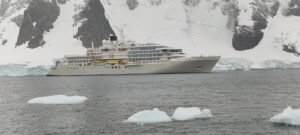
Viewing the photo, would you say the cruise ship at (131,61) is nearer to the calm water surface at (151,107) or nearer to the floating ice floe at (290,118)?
the calm water surface at (151,107)

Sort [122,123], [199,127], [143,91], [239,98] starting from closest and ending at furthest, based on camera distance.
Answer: [199,127] → [122,123] → [239,98] → [143,91]

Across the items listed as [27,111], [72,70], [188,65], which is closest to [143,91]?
[27,111]

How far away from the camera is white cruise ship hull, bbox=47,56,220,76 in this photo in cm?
14350

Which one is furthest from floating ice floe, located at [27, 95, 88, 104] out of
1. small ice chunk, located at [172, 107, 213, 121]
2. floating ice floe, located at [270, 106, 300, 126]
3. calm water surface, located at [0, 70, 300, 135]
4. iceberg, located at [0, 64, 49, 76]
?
iceberg, located at [0, 64, 49, 76]

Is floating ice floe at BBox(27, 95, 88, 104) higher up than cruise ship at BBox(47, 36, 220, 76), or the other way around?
cruise ship at BBox(47, 36, 220, 76)

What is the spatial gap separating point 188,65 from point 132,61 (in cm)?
1802

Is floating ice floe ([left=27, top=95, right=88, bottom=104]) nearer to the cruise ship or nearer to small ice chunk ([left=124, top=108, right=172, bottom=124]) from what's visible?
small ice chunk ([left=124, top=108, right=172, bottom=124])

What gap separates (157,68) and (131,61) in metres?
9.61

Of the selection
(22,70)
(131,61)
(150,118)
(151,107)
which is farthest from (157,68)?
(150,118)

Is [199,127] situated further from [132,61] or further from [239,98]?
[132,61]

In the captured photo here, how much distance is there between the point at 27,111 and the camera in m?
62.4

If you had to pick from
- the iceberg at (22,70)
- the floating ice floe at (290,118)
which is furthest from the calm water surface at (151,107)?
the iceberg at (22,70)

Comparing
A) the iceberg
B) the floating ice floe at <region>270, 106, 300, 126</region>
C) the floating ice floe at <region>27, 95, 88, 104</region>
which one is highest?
the floating ice floe at <region>270, 106, 300, 126</region>

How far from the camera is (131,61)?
153 m
